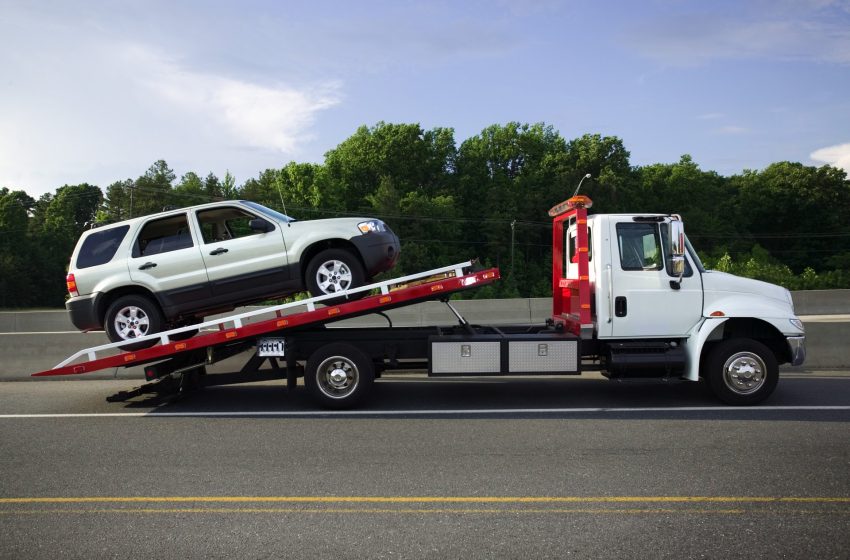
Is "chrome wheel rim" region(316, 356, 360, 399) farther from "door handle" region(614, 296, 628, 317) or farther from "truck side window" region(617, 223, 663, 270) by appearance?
"truck side window" region(617, 223, 663, 270)

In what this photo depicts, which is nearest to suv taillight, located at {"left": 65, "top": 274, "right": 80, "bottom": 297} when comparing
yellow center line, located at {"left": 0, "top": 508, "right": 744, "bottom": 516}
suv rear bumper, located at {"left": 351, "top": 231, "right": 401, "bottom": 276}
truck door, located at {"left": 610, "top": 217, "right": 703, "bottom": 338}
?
suv rear bumper, located at {"left": 351, "top": 231, "right": 401, "bottom": 276}

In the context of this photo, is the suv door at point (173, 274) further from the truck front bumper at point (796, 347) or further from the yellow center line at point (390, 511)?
the truck front bumper at point (796, 347)

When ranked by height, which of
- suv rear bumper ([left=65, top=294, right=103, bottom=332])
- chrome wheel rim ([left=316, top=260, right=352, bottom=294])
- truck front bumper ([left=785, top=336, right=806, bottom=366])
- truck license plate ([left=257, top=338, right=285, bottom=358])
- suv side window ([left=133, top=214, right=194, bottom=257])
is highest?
suv side window ([left=133, top=214, right=194, bottom=257])

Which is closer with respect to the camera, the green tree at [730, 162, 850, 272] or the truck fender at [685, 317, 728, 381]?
the truck fender at [685, 317, 728, 381]

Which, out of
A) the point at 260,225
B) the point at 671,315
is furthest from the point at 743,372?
the point at 260,225

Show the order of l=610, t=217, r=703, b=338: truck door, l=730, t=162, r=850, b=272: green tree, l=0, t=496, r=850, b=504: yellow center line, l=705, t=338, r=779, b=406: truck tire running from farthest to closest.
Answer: l=730, t=162, r=850, b=272: green tree
l=610, t=217, r=703, b=338: truck door
l=705, t=338, r=779, b=406: truck tire
l=0, t=496, r=850, b=504: yellow center line

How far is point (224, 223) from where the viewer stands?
8.59 meters

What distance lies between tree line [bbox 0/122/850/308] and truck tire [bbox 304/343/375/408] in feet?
190

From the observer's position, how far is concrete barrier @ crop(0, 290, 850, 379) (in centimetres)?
1134

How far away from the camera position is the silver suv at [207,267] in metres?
8.30

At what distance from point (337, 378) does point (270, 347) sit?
0.95m

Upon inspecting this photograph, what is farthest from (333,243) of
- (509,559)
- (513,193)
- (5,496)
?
(513,193)

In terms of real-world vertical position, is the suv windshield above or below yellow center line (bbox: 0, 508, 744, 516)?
above

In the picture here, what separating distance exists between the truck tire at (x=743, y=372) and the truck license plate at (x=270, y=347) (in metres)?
5.28
